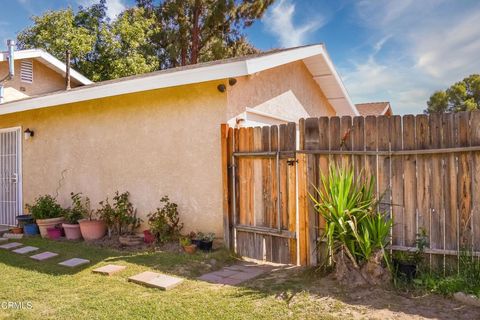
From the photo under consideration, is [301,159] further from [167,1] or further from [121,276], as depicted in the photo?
[167,1]

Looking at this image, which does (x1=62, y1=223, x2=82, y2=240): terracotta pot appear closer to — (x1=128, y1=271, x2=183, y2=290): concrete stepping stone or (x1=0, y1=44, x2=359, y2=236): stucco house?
(x1=0, y1=44, x2=359, y2=236): stucco house

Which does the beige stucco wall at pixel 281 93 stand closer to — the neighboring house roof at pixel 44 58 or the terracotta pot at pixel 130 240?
the terracotta pot at pixel 130 240

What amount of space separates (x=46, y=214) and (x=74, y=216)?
0.89 meters

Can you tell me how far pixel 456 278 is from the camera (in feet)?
13.5

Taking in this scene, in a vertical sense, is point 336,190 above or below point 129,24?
below

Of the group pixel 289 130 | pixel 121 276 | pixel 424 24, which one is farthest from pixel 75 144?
pixel 424 24

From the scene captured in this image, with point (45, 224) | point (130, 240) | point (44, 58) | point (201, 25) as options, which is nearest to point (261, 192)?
point (130, 240)

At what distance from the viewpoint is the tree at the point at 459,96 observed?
32850 mm

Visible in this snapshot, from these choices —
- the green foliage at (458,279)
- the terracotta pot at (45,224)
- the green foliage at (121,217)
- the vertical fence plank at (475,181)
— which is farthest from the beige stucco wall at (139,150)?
the vertical fence plank at (475,181)

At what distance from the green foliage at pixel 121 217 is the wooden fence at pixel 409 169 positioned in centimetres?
368

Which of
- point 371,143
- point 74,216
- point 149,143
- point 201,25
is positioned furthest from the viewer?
point 201,25

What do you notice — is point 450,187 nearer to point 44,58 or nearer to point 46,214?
point 46,214

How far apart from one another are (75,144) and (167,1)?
1678 centimetres

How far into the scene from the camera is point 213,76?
6.09 metres
